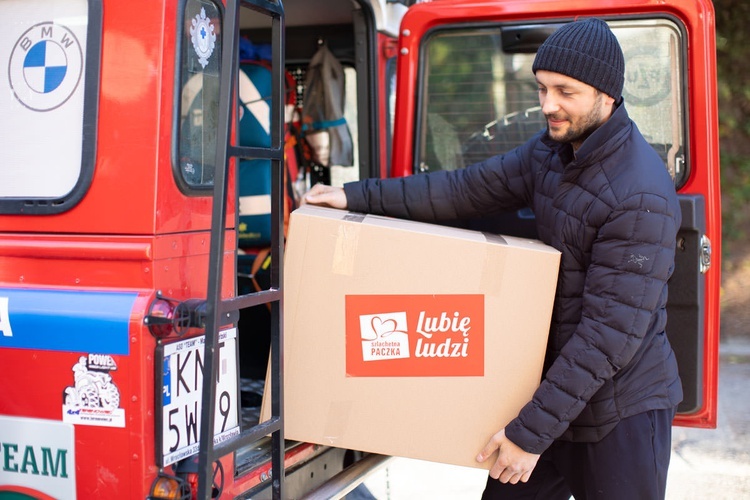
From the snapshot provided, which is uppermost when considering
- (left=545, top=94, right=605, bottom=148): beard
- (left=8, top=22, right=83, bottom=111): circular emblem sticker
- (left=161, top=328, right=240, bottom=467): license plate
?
(left=8, top=22, right=83, bottom=111): circular emblem sticker

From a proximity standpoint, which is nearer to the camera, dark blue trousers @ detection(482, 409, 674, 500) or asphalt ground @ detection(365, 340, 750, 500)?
dark blue trousers @ detection(482, 409, 674, 500)

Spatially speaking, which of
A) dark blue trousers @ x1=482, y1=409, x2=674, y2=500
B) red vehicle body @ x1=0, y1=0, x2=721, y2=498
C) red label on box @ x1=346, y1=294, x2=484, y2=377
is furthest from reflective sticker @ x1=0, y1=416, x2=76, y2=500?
dark blue trousers @ x1=482, y1=409, x2=674, y2=500

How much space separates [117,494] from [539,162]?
1.55m

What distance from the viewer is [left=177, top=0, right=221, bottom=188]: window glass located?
2.20m

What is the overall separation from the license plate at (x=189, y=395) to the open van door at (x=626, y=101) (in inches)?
52.7

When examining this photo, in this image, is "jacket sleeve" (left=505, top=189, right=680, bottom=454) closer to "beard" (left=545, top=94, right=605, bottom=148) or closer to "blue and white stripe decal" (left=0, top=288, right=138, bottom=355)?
"beard" (left=545, top=94, right=605, bottom=148)

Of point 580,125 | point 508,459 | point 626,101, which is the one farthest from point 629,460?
point 626,101

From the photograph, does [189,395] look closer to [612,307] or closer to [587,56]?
[612,307]

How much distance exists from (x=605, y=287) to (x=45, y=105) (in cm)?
152

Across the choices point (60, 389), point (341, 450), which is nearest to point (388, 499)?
point (341, 450)

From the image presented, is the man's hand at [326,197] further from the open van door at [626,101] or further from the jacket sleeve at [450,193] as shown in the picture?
the open van door at [626,101]

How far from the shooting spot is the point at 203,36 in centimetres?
227

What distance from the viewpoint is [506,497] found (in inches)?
109

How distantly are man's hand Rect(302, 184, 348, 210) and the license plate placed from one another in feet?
2.08
